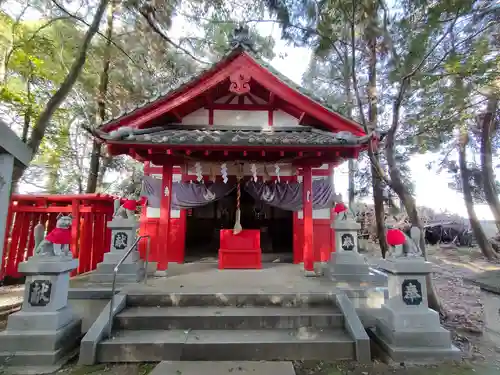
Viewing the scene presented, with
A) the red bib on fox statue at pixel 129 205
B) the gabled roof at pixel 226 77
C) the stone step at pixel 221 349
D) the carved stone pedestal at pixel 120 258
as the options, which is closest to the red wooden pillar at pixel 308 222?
the gabled roof at pixel 226 77

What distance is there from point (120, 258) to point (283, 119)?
18.5 ft

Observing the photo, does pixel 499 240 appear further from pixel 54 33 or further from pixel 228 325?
pixel 54 33

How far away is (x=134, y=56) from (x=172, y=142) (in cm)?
757

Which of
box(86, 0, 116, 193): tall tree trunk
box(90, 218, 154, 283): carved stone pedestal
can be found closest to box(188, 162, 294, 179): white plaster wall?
box(90, 218, 154, 283): carved stone pedestal

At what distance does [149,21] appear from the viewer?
28.2ft

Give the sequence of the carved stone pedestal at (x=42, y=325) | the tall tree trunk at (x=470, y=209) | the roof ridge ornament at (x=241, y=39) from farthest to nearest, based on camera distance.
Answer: the tall tree trunk at (x=470, y=209) < the roof ridge ornament at (x=241, y=39) < the carved stone pedestal at (x=42, y=325)

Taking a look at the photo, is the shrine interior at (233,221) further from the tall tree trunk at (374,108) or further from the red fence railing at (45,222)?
the red fence railing at (45,222)

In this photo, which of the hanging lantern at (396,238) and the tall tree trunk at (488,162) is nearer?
the hanging lantern at (396,238)

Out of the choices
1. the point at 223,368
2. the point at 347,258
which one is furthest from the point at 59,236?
the point at 347,258

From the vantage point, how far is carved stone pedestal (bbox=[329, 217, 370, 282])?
20.4 feet

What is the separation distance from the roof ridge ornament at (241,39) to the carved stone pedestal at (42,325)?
620cm

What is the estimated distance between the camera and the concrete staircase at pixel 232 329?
4.09 metres

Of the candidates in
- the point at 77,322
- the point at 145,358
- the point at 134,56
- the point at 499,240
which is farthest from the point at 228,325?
the point at 499,240

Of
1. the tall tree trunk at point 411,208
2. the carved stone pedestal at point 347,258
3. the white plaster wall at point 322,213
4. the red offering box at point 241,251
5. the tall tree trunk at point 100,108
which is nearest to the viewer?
the tall tree trunk at point 411,208
